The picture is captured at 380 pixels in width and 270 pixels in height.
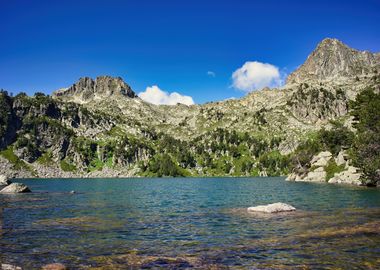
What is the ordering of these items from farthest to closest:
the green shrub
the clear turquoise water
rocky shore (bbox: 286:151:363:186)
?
the green shrub, rocky shore (bbox: 286:151:363:186), the clear turquoise water

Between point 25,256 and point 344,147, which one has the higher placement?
point 344,147

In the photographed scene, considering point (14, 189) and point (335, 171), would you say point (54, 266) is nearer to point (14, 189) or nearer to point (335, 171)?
point (14, 189)

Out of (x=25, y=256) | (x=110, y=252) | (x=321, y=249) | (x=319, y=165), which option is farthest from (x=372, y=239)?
(x=319, y=165)

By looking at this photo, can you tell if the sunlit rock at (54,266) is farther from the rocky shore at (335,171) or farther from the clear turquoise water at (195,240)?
the rocky shore at (335,171)

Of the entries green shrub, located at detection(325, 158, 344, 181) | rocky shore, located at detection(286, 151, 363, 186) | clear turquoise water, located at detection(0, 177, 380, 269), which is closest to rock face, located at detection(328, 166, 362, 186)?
rocky shore, located at detection(286, 151, 363, 186)

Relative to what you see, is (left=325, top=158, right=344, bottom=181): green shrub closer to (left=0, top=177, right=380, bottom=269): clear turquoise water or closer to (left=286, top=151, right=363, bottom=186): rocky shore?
(left=286, top=151, right=363, bottom=186): rocky shore

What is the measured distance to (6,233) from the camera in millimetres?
39156

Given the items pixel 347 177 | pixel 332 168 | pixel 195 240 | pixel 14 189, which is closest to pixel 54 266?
pixel 195 240

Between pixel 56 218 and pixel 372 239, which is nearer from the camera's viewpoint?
pixel 372 239

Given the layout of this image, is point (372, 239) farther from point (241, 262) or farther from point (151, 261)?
point (151, 261)

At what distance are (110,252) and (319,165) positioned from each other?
604ft

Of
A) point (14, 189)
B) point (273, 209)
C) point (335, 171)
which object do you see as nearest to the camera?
point (273, 209)

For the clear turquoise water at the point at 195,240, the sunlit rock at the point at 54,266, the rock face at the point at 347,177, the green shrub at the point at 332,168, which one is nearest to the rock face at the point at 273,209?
the clear turquoise water at the point at 195,240

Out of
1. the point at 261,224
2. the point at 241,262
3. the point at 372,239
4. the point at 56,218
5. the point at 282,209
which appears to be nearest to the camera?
the point at 241,262
